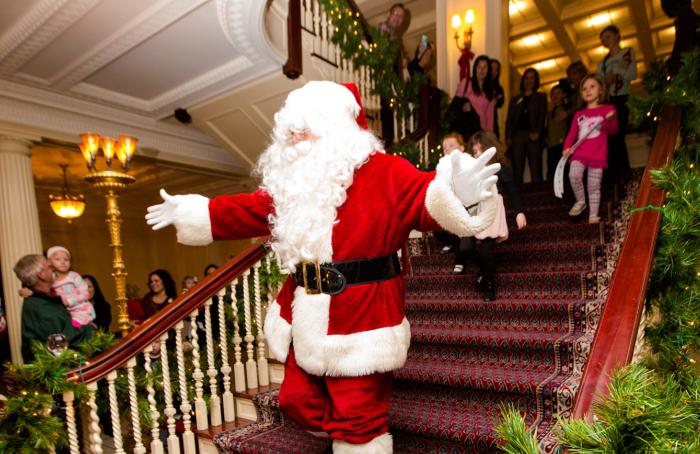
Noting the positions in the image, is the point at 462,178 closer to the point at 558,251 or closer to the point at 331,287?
the point at 331,287

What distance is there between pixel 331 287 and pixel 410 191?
430 millimetres

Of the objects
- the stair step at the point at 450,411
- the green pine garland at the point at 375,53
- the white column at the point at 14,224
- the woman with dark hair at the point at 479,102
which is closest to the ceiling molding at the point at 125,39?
the white column at the point at 14,224

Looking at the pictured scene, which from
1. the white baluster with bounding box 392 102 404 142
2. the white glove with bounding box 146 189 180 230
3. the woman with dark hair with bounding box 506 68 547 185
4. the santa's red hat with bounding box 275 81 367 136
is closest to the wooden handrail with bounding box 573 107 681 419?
the santa's red hat with bounding box 275 81 367 136

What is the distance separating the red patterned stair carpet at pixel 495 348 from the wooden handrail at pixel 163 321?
694 millimetres

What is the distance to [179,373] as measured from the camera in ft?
7.66

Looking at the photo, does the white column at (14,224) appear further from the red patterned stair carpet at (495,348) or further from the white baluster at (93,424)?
the red patterned stair carpet at (495,348)

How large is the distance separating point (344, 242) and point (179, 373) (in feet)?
4.89

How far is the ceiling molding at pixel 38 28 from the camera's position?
401 centimetres

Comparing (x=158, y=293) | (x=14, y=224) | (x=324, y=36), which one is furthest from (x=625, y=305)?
(x=14, y=224)

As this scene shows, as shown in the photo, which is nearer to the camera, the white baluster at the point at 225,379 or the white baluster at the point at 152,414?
the white baluster at the point at 152,414

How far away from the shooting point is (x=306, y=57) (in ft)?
14.6

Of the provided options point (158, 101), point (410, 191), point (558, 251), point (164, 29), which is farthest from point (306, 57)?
point (410, 191)

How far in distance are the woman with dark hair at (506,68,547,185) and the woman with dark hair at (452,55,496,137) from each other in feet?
0.87

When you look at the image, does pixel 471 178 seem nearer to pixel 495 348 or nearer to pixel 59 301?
pixel 495 348
